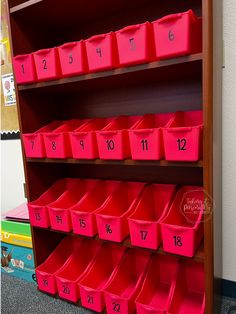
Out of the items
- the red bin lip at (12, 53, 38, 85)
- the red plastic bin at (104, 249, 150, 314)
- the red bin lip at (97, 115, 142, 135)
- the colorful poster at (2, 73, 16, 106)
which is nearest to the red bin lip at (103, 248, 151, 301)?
the red plastic bin at (104, 249, 150, 314)

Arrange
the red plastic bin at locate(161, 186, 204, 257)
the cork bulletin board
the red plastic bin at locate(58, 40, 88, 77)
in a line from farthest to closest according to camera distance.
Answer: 1. the cork bulletin board
2. the red plastic bin at locate(58, 40, 88, 77)
3. the red plastic bin at locate(161, 186, 204, 257)

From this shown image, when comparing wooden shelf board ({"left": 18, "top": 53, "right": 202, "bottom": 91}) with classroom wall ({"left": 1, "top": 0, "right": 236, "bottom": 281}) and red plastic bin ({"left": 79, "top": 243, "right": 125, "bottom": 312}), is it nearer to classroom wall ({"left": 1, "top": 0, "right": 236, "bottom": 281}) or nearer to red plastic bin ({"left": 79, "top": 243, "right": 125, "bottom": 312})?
classroom wall ({"left": 1, "top": 0, "right": 236, "bottom": 281})

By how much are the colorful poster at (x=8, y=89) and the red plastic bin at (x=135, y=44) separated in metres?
1.12

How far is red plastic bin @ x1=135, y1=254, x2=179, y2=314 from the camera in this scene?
121 centimetres

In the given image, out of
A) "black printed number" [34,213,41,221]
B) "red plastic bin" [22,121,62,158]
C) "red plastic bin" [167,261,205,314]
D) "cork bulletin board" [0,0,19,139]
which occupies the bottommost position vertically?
"red plastic bin" [167,261,205,314]

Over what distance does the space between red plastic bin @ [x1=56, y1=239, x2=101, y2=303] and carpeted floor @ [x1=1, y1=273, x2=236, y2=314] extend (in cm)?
8

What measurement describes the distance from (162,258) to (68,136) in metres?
0.81

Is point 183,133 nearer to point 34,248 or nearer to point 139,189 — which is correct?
point 139,189

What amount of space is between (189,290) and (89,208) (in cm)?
66

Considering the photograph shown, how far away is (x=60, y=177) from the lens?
1.67 meters

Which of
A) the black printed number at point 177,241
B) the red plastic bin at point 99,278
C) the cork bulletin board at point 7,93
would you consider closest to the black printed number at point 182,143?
the black printed number at point 177,241

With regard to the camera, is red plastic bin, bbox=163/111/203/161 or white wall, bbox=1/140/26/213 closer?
red plastic bin, bbox=163/111/203/161

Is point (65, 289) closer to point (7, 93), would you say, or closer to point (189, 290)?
point (189, 290)

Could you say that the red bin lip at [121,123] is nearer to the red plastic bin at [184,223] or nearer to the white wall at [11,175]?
the red plastic bin at [184,223]
